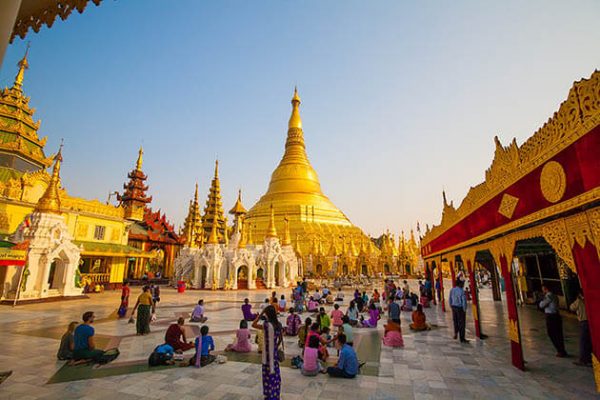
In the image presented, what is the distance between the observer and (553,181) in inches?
159

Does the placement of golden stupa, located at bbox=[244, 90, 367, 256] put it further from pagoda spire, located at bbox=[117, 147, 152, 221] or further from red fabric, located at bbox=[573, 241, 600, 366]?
red fabric, located at bbox=[573, 241, 600, 366]

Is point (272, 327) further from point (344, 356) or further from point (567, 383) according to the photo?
point (567, 383)

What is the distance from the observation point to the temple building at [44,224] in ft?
51.6

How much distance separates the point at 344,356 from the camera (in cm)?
538

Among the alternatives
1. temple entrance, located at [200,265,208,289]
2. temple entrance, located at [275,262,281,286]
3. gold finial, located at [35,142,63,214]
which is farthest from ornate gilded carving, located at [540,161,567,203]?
temple entrance, located at [275,262,281,286]

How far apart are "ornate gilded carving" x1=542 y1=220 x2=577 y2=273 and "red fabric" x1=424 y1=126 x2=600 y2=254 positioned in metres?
0.29

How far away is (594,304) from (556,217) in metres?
1.15

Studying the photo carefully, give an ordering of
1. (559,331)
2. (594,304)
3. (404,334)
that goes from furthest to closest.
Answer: (404,334) < (559,331) < (594,304)

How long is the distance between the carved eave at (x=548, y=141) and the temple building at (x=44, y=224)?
20.1 metres

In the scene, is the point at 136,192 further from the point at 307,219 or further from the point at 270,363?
the point at 270,363

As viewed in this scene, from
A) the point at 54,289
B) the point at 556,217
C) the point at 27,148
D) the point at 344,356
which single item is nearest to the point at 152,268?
the point at 27,148

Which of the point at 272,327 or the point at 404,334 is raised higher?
the point at 272,327

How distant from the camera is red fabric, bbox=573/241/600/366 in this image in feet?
11.7

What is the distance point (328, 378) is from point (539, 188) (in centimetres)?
460
